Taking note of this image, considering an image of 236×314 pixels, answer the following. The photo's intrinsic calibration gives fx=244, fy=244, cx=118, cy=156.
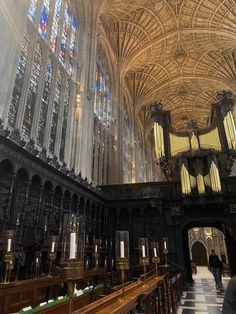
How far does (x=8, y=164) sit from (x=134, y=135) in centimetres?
2218

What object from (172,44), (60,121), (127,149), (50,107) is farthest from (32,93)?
(172,44)

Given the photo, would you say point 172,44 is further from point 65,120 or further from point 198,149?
point 65,120

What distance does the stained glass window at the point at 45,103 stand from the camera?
34.8 feet

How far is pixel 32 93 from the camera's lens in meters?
10.4

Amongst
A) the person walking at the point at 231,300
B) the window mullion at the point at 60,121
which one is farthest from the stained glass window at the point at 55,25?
the person walking at the point at 231,300

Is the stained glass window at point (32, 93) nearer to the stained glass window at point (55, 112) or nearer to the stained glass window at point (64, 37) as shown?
the stained glass window at point (55, 112)

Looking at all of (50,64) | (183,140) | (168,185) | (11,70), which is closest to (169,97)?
(183,140)

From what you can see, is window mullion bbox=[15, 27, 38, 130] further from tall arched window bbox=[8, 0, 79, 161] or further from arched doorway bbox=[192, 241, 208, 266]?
arched doorway bbox=[192, 241, 208, 266]

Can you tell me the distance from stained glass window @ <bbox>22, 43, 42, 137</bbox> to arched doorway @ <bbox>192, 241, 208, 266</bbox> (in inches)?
1138

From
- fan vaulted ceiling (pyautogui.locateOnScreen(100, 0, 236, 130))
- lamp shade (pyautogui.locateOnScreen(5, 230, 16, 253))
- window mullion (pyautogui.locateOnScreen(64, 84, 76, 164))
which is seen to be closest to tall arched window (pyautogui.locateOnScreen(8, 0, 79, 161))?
window mullion (pyautogui.locateOnScreen(64, 84, 76, 164))

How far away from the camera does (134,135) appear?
92.7ft

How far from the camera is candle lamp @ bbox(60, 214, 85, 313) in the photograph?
1.85m

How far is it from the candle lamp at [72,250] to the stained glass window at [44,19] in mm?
11994

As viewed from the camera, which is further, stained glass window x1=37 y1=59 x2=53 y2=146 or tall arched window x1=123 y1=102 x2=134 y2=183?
tall arched window x1=123 y1=102 x2=134 y2=183
